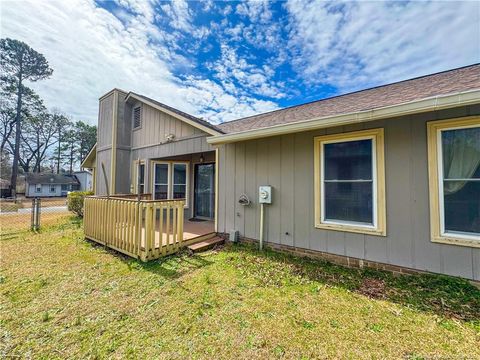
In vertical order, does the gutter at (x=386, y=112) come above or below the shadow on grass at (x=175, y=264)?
above

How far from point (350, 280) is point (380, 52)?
6843 mm

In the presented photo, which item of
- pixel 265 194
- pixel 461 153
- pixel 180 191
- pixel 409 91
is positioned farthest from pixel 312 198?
pixel 180 191

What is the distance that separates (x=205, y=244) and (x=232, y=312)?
2.61 m

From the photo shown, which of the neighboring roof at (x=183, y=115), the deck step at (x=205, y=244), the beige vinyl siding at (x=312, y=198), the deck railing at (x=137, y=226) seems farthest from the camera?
the neighboring roof at (x=183, y=115)

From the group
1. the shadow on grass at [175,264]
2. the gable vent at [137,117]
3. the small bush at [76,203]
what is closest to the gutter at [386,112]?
the shadow on grass at [175,264]

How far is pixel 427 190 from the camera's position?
11.0 ft

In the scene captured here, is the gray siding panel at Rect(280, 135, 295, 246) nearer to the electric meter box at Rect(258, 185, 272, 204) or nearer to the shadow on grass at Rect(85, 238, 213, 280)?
the electric meter box at Rect(258, 185, 272, 204)

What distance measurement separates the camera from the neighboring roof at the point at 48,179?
31719 mm

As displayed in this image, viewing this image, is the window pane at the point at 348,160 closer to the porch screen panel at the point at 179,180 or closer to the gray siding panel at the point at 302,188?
the gray siding panel at the point at 302,188

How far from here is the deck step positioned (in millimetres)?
5016

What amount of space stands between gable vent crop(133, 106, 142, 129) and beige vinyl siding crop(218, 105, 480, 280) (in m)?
4.65

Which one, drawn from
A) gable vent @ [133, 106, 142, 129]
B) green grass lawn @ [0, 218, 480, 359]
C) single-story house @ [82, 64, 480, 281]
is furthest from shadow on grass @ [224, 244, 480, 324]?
gable vent @ [133, 106, 142, 129]

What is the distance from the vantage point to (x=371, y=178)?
385 cm

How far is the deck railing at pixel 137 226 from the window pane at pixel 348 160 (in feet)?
11.0
